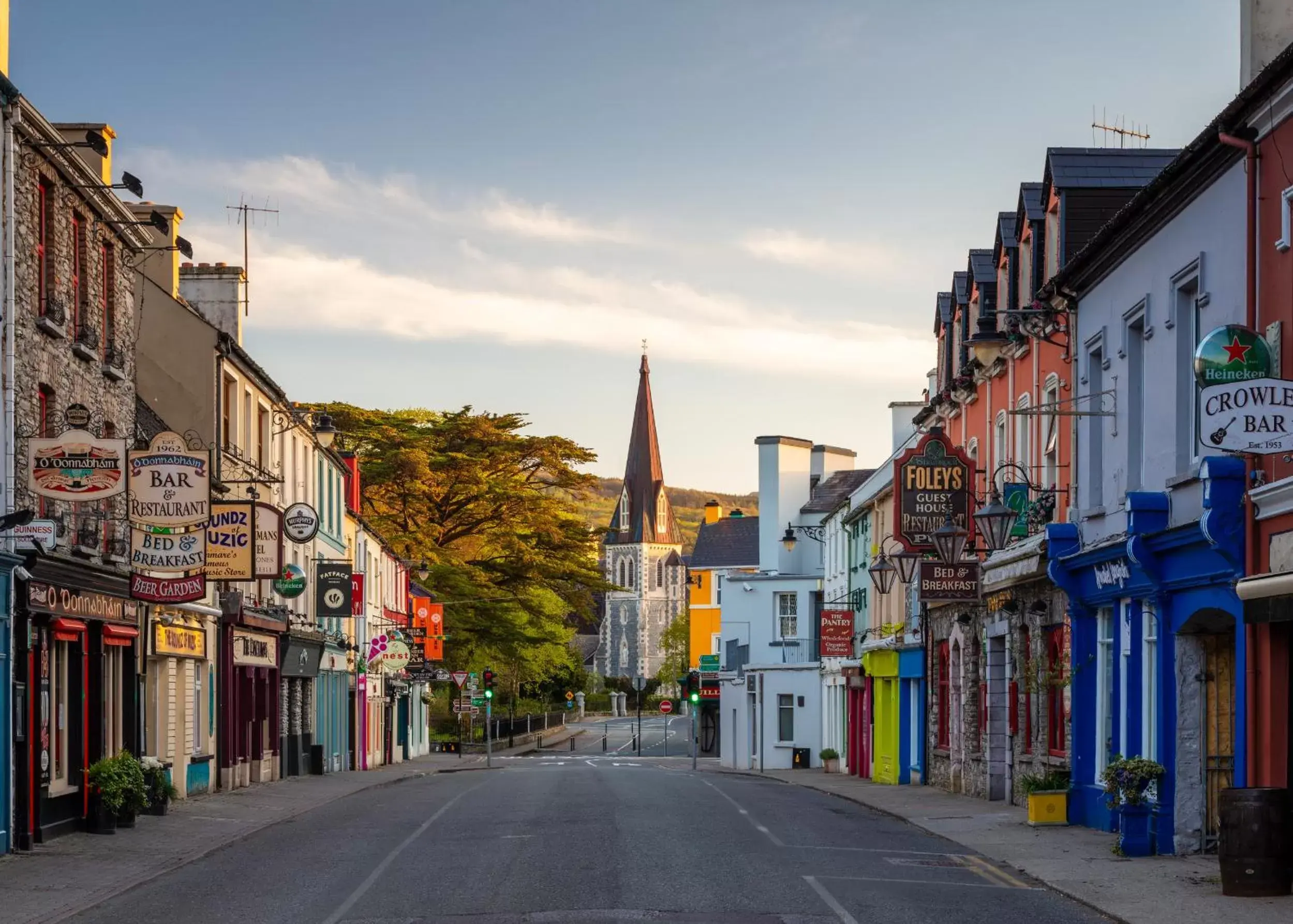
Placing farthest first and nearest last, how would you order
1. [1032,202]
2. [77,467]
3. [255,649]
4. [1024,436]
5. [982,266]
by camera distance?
[255,649]
[982,266]
[1024,436]
[1032,202]
[77,467]

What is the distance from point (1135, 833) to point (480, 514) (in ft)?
172

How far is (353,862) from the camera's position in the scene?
1902 centimetres

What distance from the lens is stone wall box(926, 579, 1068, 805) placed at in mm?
27547

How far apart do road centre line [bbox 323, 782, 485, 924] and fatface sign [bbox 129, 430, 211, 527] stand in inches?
203

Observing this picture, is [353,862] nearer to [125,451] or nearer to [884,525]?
[125,451]

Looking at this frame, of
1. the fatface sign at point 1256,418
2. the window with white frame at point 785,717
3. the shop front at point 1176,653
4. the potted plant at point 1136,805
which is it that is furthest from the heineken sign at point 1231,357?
the window with white frame at point 785,717

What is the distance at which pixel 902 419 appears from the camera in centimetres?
4856

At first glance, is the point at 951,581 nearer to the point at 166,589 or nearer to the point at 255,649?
the point at 166,589

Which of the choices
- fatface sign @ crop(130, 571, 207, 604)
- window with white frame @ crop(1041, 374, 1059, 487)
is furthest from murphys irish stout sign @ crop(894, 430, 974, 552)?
fatface sign @ crop(130, 571, 207, 604)

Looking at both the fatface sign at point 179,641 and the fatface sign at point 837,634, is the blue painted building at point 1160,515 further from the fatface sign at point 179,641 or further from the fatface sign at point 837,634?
the fatface sign at point 837,634

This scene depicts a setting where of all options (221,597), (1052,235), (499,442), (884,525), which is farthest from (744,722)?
(1052,235)

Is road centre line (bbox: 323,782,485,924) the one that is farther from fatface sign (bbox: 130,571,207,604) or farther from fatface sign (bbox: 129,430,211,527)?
fatface sign (bbox: 129,430,211,527)

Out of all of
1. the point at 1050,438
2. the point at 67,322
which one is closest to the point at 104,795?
the point at 67,322

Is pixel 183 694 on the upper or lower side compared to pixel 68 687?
lower
